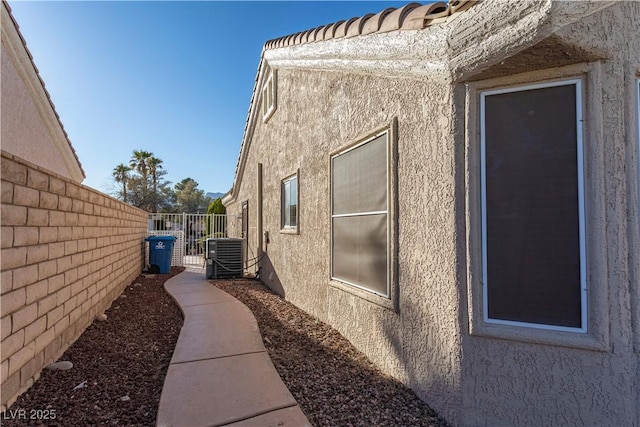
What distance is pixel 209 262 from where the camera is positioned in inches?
391

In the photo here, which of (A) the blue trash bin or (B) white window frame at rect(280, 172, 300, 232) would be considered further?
(A) the blue trash bin

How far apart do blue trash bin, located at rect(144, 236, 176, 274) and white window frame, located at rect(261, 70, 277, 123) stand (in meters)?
5.20

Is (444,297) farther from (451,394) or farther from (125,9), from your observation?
(125,9)

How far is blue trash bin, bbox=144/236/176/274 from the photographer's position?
10938 millimetres

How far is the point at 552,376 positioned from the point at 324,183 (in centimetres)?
386

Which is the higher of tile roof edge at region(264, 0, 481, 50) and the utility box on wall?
tile roof edge at region(264, 0, 481, 50)

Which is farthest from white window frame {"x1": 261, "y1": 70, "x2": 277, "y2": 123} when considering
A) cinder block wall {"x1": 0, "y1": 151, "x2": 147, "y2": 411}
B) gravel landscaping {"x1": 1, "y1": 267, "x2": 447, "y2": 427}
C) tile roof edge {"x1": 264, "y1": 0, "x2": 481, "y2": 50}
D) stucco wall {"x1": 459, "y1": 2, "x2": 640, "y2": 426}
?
stucco wall {"x1": 459, "y1": 2, "x2": 640, "y2": 426}

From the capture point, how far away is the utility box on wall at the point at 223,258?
32.5 feet

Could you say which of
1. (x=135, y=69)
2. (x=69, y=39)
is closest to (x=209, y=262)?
(x=135, y=69)

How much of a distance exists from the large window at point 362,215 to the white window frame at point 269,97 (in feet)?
14.5

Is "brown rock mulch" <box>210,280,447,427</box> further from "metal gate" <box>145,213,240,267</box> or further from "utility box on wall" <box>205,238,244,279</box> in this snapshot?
"metal gate" <box>145,213,240,267</box>

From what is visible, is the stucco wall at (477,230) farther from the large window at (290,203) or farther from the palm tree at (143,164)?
the palm tree at (143,164)

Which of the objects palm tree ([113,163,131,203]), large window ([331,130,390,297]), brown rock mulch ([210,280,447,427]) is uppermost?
palm tree ([113,163,131,203])

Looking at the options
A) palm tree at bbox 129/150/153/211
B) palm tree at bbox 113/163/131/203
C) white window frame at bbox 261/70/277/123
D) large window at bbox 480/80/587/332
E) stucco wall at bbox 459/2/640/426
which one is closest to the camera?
stucco wall at bbox 459/2/640/426
